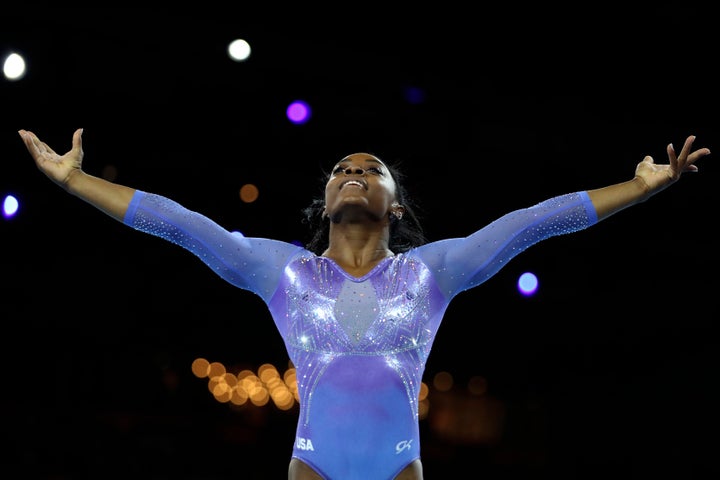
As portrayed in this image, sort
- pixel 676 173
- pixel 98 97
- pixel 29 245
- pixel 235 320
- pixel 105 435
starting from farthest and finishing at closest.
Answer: pixel 235 320, pixel 105 435, pixel 29 245, pixel 98 97, pixel 676 173

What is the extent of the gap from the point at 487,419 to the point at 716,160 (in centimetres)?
537

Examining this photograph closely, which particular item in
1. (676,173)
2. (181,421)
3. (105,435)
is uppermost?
(181,421)

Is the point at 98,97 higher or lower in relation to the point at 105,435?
higher

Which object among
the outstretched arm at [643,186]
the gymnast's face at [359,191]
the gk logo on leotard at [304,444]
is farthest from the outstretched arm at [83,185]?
the outstretched arm at [643,186]

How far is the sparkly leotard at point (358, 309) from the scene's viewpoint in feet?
7.51

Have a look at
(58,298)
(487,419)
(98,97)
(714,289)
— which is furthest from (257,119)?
(487,419)

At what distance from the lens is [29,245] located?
657 centimetres

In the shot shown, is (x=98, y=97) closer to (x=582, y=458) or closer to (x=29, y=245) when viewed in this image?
(x=29, y=245)

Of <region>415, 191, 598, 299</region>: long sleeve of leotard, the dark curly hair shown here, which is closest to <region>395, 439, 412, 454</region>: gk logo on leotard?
<region>415, 191, 598, 299</region>: long sleeve of leotard

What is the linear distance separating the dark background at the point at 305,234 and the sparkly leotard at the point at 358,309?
2748mm

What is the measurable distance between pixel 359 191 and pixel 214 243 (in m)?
0.48

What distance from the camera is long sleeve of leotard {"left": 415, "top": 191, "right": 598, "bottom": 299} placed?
2.44m

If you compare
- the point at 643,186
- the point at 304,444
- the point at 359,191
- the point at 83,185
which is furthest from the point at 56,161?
the point at 643,186

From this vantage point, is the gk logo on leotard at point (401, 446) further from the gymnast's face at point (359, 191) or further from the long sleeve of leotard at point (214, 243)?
the gymnast's face at point (359, 191)
